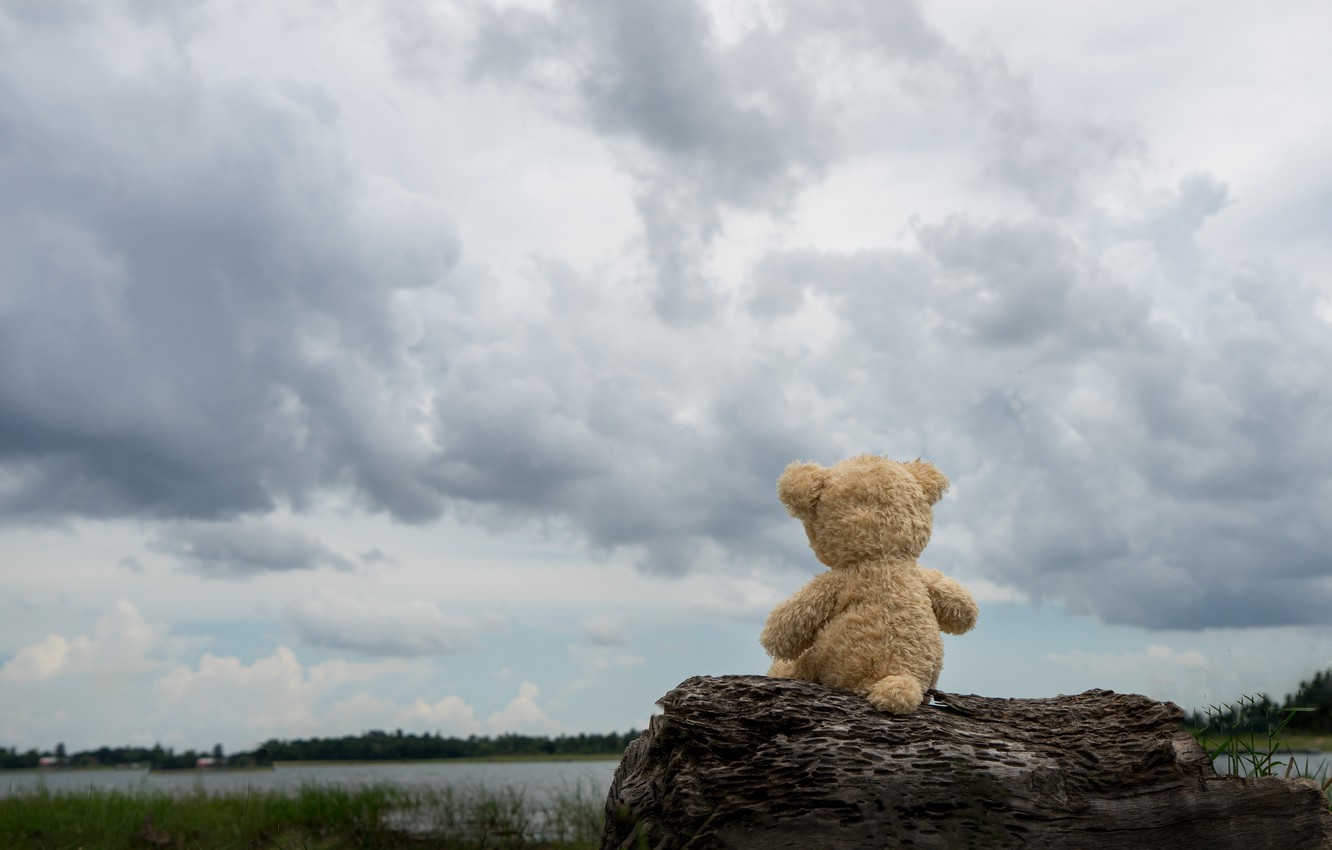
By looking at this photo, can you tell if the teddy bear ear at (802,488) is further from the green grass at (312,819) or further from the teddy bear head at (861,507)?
the green grass at (312,819)

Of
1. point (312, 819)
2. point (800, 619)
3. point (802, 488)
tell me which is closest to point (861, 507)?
point (802, 488)

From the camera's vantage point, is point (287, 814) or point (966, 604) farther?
point (287, 814)

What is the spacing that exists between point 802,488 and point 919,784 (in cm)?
149

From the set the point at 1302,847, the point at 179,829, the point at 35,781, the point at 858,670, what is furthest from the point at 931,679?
the point at 35,781

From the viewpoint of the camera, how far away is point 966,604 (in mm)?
4816

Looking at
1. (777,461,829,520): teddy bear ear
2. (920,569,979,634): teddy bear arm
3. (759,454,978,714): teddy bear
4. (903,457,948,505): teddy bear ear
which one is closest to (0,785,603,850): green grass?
(759,454,978,714): teddy bear

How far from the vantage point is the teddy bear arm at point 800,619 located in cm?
466

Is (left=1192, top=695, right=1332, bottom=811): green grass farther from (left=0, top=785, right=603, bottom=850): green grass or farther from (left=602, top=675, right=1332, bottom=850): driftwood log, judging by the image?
(left=0, top=785, right=603, bottom=850): green grass

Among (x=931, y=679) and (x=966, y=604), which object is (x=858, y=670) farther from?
(x=966, y=604)

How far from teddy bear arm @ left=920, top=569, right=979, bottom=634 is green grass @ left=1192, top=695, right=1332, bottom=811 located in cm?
137

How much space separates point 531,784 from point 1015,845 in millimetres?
6528

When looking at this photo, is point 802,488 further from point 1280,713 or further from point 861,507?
point 1280,713

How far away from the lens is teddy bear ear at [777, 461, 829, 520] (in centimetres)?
478

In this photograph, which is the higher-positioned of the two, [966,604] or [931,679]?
[966,604]
